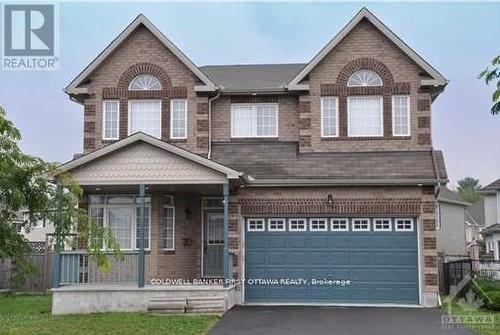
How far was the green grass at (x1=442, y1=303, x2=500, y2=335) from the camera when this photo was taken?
523 inches

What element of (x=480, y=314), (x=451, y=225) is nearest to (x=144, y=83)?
(x=480, y=314)

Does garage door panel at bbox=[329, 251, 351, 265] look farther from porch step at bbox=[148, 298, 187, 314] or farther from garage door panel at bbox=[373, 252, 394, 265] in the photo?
porch step at bbox=[148, 298, 187, 314]

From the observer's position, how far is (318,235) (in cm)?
1866

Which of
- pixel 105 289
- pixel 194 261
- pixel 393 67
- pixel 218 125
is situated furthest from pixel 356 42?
pixel 105 289

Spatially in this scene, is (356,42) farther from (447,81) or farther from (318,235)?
(318,235)

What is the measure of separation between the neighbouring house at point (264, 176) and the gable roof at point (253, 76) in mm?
137

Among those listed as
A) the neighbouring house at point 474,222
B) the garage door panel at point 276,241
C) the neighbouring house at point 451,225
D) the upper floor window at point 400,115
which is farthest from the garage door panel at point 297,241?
the neighbouring house at point 474,222

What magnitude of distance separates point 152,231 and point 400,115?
27.6 ft

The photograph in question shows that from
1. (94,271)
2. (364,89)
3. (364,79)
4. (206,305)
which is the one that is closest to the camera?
(206,305)

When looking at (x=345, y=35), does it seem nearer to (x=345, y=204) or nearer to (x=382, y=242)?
(x=345, y=204)

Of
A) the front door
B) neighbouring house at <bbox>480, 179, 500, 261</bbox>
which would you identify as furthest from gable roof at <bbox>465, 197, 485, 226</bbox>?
the front door

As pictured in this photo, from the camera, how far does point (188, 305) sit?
51.5 ft

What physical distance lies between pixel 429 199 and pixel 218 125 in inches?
276

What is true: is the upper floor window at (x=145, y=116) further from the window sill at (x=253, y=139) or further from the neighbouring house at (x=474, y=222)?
the neighbouring house at (x=474, y=222)
